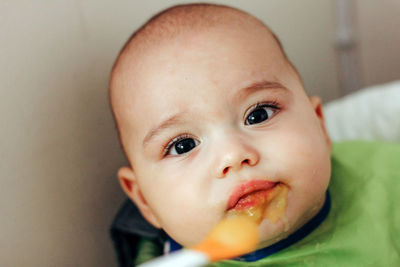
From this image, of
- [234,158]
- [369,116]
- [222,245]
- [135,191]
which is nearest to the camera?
[222,245]

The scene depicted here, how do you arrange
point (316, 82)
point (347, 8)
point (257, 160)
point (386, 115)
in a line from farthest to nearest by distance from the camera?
point (347, 8) < point (316, 82) < point (386, 115) < point (257, 160)

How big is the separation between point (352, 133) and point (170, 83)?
69cm

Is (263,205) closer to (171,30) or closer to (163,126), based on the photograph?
(163,126)

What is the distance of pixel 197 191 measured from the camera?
2.08 ft

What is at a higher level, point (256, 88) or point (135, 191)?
point (256, 88)

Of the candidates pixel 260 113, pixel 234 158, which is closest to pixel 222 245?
pixel 234 158

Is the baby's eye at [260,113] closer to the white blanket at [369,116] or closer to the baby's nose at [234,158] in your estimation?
the baby's nose at [234,158]

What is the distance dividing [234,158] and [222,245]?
0.53ft

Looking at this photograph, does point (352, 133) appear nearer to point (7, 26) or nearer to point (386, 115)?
point (386, 115)

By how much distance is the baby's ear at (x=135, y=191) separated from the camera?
2.62 feet

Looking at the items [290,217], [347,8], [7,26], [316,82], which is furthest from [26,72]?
[347,8]

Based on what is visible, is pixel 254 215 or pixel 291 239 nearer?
pixel 254 215

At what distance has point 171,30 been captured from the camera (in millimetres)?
709

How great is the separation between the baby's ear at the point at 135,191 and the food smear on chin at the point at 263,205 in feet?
0.74
